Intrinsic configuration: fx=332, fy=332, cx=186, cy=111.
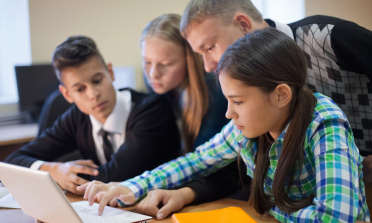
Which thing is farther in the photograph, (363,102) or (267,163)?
(363,102)

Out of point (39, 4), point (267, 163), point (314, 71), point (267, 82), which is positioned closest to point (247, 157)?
point (267, 163)

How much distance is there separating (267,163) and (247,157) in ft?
0.25

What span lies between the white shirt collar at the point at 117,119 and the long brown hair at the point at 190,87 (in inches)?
8.9

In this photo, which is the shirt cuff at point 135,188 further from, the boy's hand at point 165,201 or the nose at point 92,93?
the nose at point 92,93

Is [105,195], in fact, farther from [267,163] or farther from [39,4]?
[39,4]

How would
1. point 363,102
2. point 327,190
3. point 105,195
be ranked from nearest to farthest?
point 327,190, point 105,195, point 363,102

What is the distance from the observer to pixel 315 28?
1.01 m

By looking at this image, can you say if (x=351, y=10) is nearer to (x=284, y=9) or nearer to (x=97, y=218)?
(x=284, y=9)

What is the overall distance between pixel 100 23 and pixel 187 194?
2.18 metres

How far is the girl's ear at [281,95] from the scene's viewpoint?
2.31ft

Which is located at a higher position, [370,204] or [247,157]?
[247,157]

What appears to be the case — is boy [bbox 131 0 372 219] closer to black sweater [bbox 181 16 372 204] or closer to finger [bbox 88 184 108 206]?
black sweater [bbox 181 16 372 204]

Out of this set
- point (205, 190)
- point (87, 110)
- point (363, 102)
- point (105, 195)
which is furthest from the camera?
point (87, 110)

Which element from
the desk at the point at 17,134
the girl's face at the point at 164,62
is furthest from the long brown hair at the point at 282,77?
the desk at the point at 17,134
